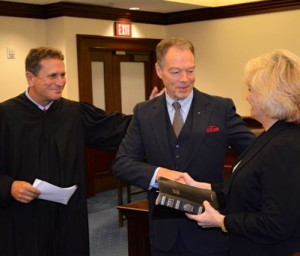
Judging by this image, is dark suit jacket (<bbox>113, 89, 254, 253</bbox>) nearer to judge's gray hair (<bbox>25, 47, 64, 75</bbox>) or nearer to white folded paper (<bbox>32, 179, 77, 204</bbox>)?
white folded paper (<bbox>32, 179, 77, 204</bbox>)

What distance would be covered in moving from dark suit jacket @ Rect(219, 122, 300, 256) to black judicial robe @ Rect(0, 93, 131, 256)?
1147mm

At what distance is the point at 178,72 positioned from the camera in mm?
2301

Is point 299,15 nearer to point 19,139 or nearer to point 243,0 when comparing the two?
point 243,0

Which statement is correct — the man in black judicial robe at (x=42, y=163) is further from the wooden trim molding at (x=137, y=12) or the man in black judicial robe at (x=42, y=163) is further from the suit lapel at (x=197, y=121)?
the wooden trim molding at (x=137, y=12)

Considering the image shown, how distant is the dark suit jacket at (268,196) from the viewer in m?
1.74

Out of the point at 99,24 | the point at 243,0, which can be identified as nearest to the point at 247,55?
the point at 243,0

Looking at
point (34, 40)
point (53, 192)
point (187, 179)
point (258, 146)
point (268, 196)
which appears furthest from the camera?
point (34, 40)

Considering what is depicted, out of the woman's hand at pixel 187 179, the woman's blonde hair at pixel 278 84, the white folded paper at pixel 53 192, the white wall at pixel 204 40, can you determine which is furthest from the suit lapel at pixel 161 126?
the white wall at pixel 204 40

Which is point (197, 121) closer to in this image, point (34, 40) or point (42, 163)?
point (42, 163)

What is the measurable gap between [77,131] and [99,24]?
16.8 ft

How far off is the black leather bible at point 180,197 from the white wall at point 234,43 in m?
6.04

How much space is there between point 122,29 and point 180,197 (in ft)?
21.1

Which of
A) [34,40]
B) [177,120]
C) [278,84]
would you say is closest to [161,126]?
[177,120]

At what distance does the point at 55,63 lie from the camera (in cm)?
280
